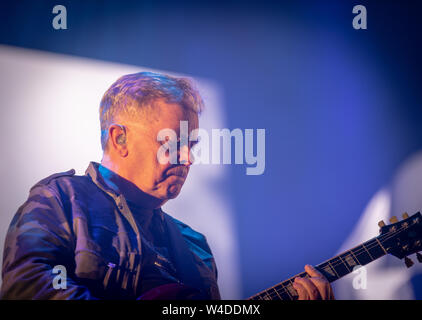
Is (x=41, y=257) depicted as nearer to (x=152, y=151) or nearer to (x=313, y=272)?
(x=152, y=151)

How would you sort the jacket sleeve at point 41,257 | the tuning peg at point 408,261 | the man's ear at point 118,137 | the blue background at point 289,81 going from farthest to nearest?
1. the blue background at point 289,81
2. the man's ear at point 118,137
3. the tuning peg at point 408,261
4. the jacket sleeve at point 41,257

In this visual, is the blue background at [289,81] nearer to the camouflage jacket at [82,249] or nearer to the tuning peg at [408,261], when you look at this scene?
the tuning peg at [408,261]

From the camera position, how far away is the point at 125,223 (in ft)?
7.13

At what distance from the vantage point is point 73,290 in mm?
2025

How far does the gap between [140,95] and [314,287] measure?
151 centimetres

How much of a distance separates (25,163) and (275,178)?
1.52 meters

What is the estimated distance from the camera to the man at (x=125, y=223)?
6.66ft

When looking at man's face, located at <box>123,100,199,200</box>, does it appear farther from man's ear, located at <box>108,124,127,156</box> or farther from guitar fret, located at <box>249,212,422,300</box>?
guitar fret, located at <box>249,212,422,300</box>

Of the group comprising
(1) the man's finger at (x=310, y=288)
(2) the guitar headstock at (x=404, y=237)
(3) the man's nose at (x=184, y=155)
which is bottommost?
(1) the man's finger at (x=310, y=288)

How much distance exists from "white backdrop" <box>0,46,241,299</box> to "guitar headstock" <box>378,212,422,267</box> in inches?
Answer: 34.6

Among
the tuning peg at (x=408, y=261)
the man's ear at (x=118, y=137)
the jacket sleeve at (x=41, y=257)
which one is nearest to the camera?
the jacket sleeve at (x=41, y=257)

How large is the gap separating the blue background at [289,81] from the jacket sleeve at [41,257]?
974 mm

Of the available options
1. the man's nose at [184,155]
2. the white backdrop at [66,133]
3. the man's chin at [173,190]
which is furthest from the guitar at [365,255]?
the man's nose at [184,155]

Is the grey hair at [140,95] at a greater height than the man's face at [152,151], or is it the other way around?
the grey hair at [140,95]
